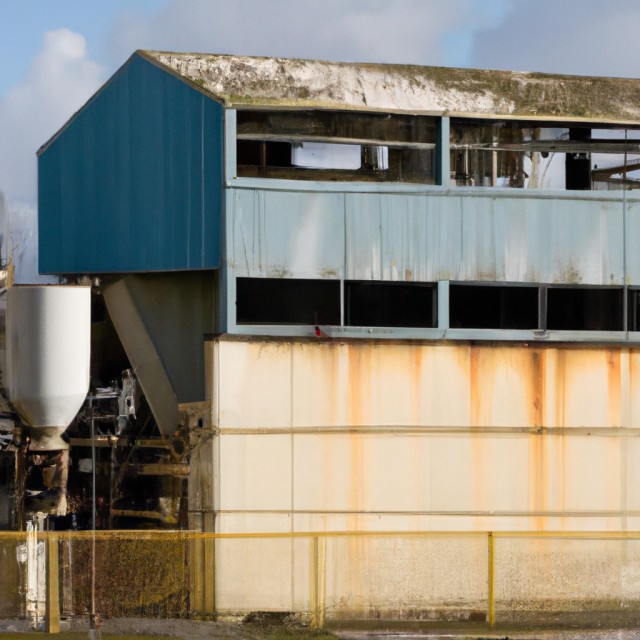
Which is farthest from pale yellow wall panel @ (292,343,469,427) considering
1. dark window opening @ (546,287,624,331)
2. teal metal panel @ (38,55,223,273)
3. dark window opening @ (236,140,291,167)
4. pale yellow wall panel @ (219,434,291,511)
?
dark window opening @ (236,140,291,167)

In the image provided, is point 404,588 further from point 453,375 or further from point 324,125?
point 324,125

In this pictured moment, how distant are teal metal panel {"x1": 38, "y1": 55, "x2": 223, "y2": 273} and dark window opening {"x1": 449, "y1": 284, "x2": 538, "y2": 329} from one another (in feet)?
11.5

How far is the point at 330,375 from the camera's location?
17.1 metres

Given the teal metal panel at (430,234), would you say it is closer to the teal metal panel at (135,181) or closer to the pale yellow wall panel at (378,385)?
the teal metal panel at (135,181)

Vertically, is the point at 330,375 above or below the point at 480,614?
above

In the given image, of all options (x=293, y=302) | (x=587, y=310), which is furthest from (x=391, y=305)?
(x=587, y=310)

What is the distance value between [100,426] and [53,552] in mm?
5544

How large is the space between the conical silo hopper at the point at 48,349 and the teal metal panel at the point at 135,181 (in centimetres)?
129

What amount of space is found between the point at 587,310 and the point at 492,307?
1.46 metres

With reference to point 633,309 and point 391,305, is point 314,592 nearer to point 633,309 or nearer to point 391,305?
point 391,305

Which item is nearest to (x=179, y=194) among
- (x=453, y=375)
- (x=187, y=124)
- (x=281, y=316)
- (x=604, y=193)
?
(x=187, y=124)

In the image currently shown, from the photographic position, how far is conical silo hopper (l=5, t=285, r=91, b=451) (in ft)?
57.9

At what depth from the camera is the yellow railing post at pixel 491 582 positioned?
16.5 metres

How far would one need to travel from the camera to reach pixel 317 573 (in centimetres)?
1662
